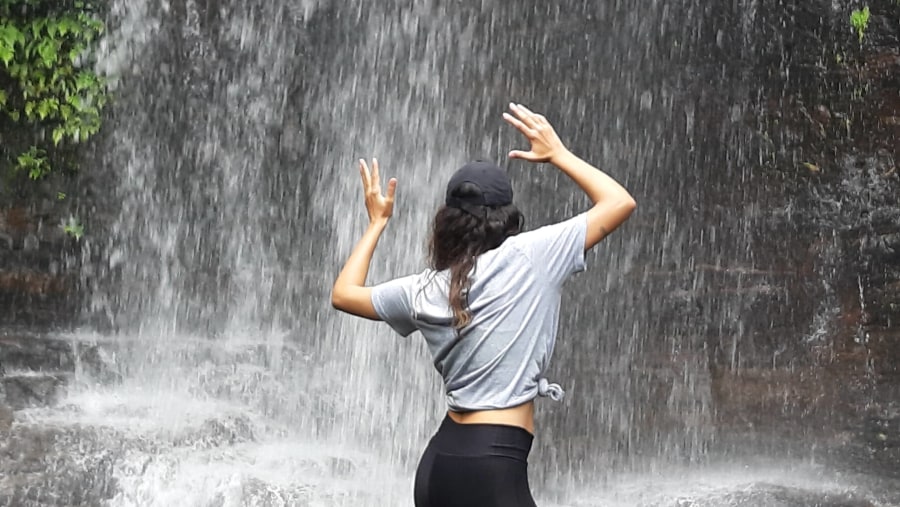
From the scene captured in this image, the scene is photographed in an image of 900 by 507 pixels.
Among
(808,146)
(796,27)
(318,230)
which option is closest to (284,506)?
(318,230)

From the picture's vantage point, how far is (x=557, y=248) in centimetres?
288

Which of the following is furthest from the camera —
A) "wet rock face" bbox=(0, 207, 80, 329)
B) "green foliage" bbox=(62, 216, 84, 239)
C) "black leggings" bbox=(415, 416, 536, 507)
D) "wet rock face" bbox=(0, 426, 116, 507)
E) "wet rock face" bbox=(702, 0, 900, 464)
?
"green foliage" bbox=(62, 216, 84, 239)

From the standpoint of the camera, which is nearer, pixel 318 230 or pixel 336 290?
pixel 336 290

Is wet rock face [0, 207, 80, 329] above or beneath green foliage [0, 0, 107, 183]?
beneath

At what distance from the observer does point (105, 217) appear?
29.0 ft

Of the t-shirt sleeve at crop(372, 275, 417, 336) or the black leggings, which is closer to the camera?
the black leggings

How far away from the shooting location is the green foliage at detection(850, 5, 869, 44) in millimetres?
8000

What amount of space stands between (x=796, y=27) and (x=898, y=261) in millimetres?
1938

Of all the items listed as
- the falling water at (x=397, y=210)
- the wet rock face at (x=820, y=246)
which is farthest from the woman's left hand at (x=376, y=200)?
the wet rock face at (x=820, y=246)

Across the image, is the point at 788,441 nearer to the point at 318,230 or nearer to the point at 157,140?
the point at 318,230

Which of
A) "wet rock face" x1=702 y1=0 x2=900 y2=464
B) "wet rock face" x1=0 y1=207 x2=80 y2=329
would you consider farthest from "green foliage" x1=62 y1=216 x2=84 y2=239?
"wet rock face" x1=702 y1=0 x2=900 y2=464

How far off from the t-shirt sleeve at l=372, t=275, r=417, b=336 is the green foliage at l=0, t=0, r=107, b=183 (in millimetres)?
6239

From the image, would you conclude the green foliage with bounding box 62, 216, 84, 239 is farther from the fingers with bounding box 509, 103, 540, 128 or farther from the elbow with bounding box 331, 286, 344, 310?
the fingers with bounding box 509, 103, 540, 128

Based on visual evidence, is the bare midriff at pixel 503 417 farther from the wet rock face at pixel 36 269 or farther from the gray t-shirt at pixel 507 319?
the wet rock face at pixel 36 269
